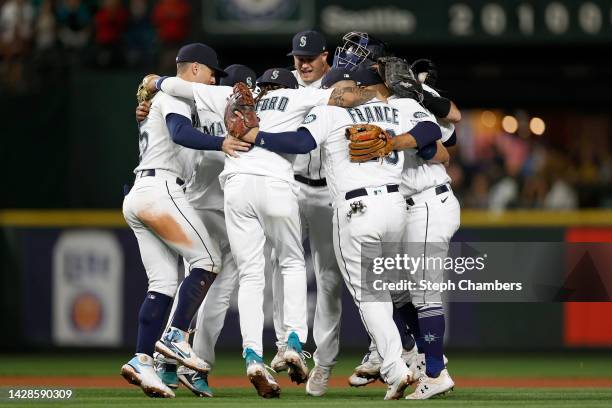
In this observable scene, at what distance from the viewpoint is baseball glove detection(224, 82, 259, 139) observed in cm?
700

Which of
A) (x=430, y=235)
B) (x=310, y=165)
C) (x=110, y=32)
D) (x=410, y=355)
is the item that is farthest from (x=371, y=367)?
(x=110, y=32)

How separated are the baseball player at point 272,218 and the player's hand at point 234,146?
0.12 feet

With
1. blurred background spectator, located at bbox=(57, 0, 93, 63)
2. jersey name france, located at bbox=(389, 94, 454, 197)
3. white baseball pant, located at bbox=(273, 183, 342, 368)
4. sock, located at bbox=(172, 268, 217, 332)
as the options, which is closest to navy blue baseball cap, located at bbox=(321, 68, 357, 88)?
jersey name france, located at bbox=(389, 94, 454, 197)

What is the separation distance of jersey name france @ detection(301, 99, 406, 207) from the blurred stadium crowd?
5.11 meters

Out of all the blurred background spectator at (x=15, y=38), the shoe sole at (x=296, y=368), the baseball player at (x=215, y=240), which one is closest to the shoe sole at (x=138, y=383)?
the baseball player at (x=215, y=240)

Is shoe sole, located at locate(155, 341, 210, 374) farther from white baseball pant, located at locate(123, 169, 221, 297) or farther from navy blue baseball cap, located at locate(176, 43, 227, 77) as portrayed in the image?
navy blue baseball cap, located at locate(176, 43, 227, 77)

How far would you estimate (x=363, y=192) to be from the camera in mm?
6840

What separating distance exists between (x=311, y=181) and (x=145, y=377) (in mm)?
1529

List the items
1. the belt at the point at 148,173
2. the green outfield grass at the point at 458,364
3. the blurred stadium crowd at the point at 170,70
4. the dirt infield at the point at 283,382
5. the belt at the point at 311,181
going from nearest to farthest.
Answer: the belt at the point at 148,173 → the belt at the point at 311,181 → the dirt infield at the point at 283,382 → the green outfield grass at the point at 458,364 → the blurred stadium crowd at the point at 170,70

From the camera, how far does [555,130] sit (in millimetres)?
14359

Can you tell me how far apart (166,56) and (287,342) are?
5609 mm

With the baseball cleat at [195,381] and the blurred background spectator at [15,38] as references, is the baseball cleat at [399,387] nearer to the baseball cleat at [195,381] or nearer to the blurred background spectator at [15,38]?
the baseball cleat at [195,381]

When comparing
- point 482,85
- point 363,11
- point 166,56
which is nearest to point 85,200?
point 166,56

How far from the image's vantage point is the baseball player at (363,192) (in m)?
6.76
